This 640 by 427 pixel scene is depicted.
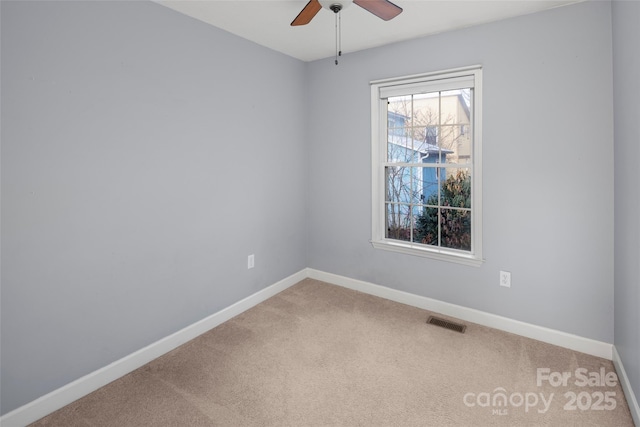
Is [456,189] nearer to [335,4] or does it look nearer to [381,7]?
[381,7]

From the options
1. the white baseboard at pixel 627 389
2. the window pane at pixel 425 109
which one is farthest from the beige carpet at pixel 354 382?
the window pane at pixel 425 109

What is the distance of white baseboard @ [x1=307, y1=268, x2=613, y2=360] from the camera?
2469 mm

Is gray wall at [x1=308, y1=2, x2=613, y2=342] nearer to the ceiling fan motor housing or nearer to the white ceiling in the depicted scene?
the white ceiling

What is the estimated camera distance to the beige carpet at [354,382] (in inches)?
73.7

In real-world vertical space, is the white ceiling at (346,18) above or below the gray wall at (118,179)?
above

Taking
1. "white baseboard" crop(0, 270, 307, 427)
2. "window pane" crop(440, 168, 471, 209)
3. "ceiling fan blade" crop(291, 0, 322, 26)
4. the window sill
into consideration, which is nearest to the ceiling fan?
"ceiling fan blade" crop(291, 0, 322, 26)

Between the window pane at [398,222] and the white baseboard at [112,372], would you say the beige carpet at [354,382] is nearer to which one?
the white baseboard at [112,372]

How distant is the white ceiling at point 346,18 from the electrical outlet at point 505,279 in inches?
79.3

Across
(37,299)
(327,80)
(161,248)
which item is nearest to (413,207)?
(327,80)

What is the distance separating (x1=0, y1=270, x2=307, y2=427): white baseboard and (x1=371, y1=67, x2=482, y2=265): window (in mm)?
1628

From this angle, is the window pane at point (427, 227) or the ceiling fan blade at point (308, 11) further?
the window pane at point (427, 227)

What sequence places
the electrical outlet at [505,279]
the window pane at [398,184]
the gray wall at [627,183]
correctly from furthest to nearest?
the window pane at [398,184], the electrical outlet at [505,279], the gray wall at [627,183]

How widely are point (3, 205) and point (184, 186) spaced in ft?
3.50

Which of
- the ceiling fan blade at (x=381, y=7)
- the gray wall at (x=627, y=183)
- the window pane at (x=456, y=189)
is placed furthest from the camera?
the window pane at (x=456, y=189)
